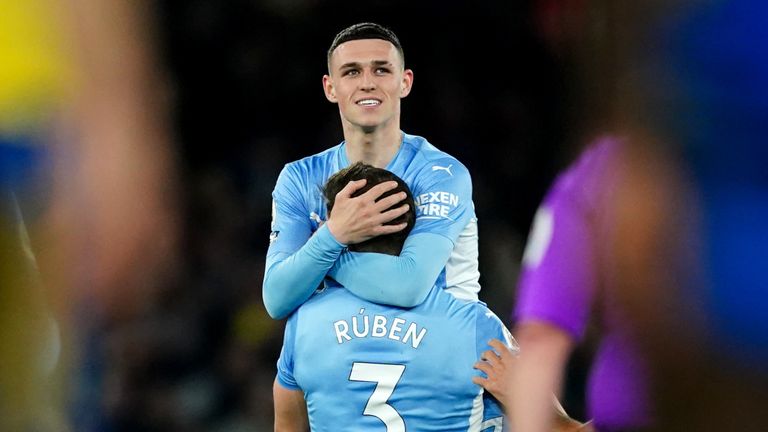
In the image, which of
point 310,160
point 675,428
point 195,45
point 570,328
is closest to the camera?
point 675,428

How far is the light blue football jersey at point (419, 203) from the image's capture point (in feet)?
11.1

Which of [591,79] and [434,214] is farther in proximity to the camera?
[434,214]

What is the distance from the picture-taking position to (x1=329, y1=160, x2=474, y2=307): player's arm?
3174 millimetres

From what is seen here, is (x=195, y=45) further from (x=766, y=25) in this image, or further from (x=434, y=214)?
(x=766, y=25)

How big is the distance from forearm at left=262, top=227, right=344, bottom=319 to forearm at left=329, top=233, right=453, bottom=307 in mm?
71

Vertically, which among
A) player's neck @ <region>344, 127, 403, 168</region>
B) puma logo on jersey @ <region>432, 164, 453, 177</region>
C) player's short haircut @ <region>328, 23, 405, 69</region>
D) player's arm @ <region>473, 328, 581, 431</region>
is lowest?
player's arm @ <region>473, 328, 581, 431</region>

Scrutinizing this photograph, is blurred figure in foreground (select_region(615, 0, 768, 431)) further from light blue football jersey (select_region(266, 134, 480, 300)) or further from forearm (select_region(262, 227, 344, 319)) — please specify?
light blue football jersey (select_region(266, 134, 480, 300))

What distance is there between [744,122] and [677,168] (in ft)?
0.23

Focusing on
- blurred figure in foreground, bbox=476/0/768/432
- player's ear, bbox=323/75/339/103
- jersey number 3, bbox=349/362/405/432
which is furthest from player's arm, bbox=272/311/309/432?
blurred figure in foreground, bbox=476/0/768/432

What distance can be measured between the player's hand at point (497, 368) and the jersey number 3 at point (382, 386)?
0.26 metres

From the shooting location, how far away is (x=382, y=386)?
3252 mm

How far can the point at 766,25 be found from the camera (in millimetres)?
714

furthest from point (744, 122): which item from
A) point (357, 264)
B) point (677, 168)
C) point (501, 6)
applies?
point (501, 6)

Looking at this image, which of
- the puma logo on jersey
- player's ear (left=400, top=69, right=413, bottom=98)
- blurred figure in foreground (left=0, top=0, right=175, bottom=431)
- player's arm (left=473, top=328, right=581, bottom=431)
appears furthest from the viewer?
player's ear (left=400, top=69, right=413, bottom=98)
